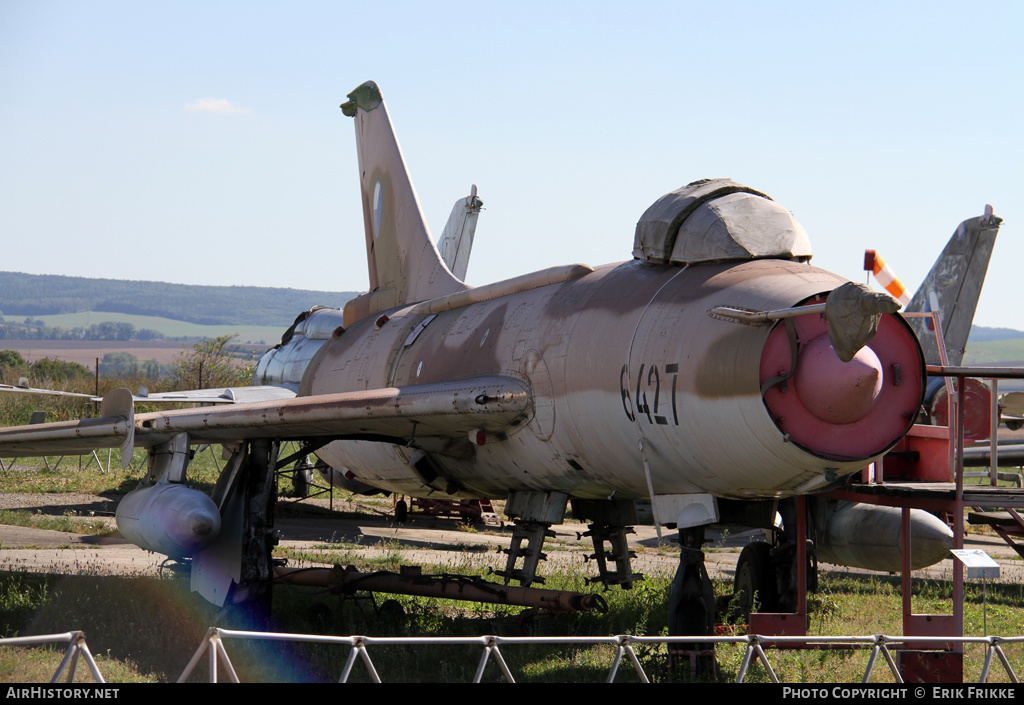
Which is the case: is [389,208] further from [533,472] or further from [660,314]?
[660,314]

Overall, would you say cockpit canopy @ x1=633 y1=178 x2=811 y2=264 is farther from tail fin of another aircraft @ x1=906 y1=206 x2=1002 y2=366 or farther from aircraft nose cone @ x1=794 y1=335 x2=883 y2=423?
tail fin of another aircraft @ x1=906 y1=206 x2=1002 y2=366

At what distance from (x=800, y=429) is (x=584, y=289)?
2863 mm

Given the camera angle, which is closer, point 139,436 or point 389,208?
point 139,436

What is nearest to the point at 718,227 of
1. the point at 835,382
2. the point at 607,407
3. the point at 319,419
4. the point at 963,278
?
the point at 607,407

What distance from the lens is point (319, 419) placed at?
1001 cm

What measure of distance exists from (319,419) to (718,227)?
4359 millimetres

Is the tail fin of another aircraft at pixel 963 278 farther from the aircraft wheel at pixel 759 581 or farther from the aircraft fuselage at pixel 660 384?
the aircraft fuselage at pixel 660 384

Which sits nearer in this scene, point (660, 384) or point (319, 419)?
point (660, 384)

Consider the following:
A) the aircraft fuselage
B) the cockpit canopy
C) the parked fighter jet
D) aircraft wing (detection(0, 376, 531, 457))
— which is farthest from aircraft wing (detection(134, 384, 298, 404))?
the cockpit canopy

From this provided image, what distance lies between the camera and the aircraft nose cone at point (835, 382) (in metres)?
6.92

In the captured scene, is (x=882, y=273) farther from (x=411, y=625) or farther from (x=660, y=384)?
(x=411, y=625)

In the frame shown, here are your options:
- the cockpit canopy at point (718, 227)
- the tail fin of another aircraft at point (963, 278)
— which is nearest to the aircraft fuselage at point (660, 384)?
the cockpit canopy at point (718, 227)
